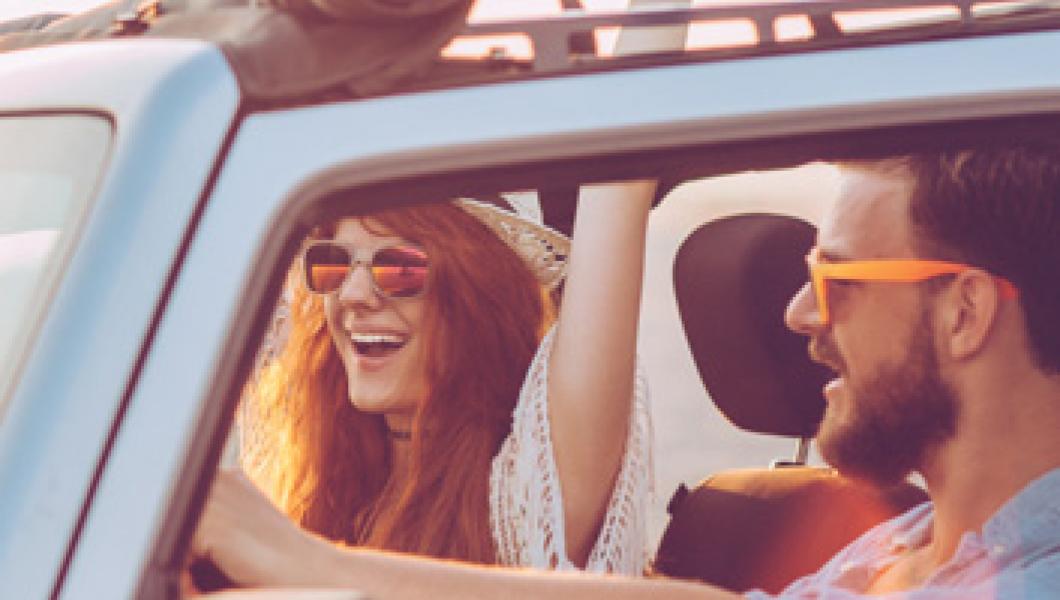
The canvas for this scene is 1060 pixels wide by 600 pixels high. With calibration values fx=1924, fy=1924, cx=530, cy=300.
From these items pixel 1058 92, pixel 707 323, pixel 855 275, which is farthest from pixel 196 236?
pixel 707 323

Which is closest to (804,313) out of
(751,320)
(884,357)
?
(884,357)

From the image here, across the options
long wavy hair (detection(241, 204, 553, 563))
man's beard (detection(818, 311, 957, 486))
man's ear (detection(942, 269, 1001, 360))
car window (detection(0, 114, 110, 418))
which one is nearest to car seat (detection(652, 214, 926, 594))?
long wavy hair (detection(241, 204, 553, 563))

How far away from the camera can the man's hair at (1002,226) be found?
212 centimetres

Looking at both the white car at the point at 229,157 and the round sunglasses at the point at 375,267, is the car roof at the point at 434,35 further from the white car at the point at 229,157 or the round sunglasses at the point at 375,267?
the round sunglasses at the point at 375,267

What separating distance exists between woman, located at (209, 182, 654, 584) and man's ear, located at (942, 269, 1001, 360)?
500mm

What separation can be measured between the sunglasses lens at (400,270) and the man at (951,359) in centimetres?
74

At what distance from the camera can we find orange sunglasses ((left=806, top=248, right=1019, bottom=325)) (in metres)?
2.27

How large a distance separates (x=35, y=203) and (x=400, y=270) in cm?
143

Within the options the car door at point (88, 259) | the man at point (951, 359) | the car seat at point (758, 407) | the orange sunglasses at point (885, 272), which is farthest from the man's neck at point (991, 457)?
the car door at point (88, 259)

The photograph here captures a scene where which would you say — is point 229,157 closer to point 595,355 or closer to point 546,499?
point 595,355

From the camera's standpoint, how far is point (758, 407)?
2885 mm

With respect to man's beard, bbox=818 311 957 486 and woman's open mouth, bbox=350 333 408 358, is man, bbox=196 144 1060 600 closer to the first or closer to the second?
man's beard, bbox=818 311 957 486

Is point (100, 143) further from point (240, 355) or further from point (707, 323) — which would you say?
point (707, 323)

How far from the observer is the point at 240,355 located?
1460 mm
